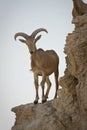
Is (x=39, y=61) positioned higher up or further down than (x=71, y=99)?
higher up

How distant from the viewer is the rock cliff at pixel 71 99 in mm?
10492

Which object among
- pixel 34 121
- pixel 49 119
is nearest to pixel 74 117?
pixel 49 119

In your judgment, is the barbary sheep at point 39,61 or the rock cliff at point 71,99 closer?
the rock cliff at point 71,99

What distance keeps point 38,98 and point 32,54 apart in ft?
6.17

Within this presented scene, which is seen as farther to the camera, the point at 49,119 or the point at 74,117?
the point at 49,119

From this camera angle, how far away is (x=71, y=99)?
11273 mm

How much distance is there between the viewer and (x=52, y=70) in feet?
45.4

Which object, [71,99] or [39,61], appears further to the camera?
[39,61]

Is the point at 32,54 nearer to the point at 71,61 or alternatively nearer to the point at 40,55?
the point at 40,55

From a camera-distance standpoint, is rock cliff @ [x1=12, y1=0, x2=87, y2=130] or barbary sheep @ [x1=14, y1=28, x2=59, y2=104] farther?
barbary sheep @ [x1=14, y1=28, x2=59, y2=104]

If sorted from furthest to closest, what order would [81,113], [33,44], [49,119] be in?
[33,44], [49,119], [81,113]

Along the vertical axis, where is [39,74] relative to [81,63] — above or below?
below

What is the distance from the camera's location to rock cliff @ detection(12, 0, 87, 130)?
10492 millimetres

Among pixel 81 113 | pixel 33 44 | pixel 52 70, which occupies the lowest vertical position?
pixel 81 113
